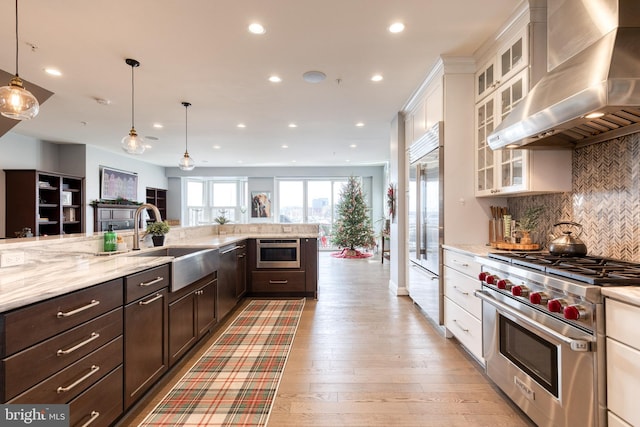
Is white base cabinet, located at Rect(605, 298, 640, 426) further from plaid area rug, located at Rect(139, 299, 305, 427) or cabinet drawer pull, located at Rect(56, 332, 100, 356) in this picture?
cabinet drawer pull, located at Rect(56, 332, 100, 356)

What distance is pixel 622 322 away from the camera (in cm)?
124

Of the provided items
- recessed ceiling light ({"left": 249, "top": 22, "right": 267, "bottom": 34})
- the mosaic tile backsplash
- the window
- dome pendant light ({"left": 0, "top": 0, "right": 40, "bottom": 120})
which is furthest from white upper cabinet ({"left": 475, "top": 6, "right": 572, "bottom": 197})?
the window

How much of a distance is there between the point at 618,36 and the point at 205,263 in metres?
3.09

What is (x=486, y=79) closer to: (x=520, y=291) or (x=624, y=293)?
(x=520, y=291)

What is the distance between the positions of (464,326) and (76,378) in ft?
8.40

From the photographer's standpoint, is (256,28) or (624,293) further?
(256,28)

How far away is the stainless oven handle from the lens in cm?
136

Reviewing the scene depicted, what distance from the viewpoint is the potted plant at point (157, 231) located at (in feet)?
9.76

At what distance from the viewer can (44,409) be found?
1.26 meters

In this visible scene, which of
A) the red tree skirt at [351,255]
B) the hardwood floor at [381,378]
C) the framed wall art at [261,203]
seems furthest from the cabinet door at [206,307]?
the framed wall art at [261,203]

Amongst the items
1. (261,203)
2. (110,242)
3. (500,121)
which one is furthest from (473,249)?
(261,203)

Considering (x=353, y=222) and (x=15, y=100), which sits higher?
(x=15, y=100)

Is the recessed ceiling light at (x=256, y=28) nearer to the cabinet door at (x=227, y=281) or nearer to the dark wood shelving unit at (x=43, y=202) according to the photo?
the cabinet door at (x=227, y=281)

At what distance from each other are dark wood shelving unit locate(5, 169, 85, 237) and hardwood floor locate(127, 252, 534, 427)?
16.4ft
